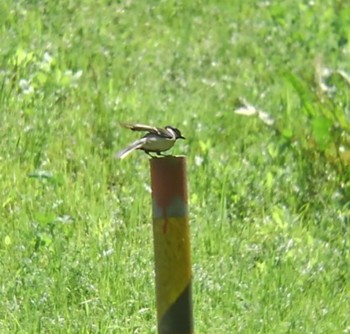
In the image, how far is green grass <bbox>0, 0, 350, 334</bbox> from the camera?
19.1 ft

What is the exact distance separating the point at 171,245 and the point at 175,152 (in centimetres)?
338

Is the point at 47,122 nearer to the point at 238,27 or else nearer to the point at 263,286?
the point at 263,286

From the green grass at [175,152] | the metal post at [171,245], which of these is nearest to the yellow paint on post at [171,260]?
the metal post at [171,245]

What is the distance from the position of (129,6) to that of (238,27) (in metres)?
0.99

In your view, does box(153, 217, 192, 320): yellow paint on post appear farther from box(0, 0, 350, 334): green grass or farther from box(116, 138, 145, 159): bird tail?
box(0, 0, 350, 334): green grass

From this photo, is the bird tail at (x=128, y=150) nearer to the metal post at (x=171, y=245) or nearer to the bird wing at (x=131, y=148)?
the bird wing at (x=131, y=148)

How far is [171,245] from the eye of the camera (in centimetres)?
430

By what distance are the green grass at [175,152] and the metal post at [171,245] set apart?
1089mm

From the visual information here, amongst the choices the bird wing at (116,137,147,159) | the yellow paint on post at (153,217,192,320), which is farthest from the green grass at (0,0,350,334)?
the yellow paint on post at (153,217,192,320)

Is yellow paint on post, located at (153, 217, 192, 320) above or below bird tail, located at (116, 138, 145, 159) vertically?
below

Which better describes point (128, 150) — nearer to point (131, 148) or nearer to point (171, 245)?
point (131, 148)

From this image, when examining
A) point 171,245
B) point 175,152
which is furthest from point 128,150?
point 175,152

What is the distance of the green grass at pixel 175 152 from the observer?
19.1 ft

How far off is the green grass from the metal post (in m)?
1.09
